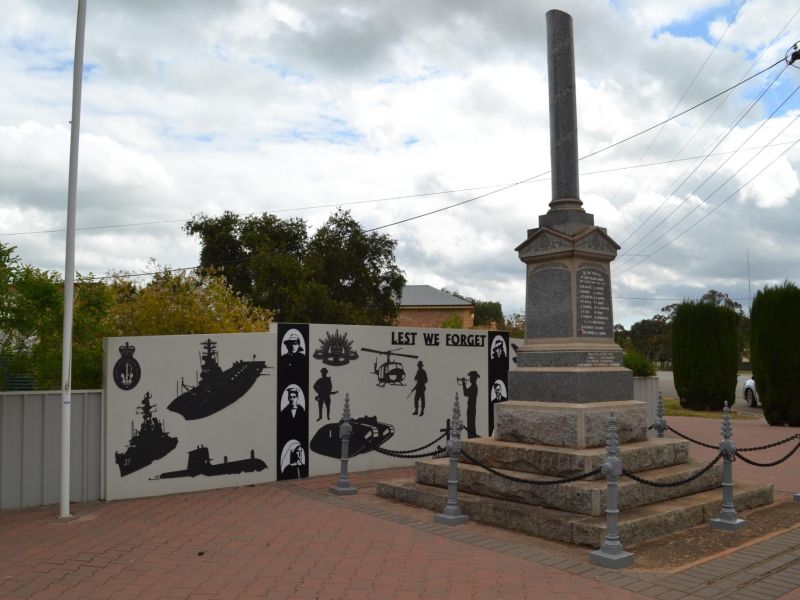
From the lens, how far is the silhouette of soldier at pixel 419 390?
12711 mm

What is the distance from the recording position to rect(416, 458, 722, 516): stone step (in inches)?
288

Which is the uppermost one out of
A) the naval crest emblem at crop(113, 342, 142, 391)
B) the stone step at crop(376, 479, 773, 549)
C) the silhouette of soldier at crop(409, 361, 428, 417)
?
the naval crest emblem at crop(113, 342, 142, 391)

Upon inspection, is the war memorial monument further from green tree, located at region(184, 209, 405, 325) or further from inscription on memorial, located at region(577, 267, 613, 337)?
green tree, located at region(184, 209, 405, 325)

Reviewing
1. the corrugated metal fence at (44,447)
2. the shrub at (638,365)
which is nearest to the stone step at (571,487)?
the corrugated metal fence at (44,447)

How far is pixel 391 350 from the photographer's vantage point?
1247 cm

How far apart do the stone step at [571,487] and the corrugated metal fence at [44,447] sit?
432 centimetres

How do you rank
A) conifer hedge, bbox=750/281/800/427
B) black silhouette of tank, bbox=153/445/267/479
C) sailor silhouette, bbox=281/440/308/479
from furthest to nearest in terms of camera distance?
1. conifer hedge, bbox=750/281/800/427
2. sailor silhouette, bbox=281/440/308/479
3. black silhouette of tank, bbox=153/445/267/479

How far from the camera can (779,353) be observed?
64.2ft

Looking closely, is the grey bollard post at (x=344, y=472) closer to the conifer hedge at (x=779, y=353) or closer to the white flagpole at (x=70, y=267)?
the white flagpole at (x=70, y=267)

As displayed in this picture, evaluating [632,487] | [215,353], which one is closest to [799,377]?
[632,487]

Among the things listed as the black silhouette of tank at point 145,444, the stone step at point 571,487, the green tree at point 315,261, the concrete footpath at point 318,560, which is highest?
the green tree at point 315,261

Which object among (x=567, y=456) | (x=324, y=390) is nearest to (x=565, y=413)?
(x=567, y=456)

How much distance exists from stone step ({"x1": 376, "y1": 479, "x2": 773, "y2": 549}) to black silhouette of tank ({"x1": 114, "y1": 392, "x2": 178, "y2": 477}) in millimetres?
3400

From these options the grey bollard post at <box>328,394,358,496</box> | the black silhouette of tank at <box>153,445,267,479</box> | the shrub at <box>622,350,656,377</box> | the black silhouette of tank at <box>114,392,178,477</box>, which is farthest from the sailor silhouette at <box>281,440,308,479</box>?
the shrub at <box>622,350,656,377</box>
